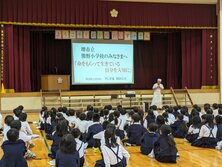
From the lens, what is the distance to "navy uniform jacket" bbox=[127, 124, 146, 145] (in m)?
→ 6.75

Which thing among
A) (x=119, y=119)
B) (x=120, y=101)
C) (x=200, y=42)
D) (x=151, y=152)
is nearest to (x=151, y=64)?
(x=200, y=42)

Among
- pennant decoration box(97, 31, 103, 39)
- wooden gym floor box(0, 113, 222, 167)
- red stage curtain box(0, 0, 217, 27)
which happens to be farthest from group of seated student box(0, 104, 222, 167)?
pennant decoration box(97, 31, 103, 39)

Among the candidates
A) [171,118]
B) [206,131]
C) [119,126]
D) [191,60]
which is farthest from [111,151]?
[191,60]

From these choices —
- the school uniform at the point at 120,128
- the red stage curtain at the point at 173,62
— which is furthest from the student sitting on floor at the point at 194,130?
the red stage curtain at the point at 173,62

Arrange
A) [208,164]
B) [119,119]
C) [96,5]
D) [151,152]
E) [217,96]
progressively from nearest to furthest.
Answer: [208,164] < [151,152] < [119,119] < [96,5] < [217,96]

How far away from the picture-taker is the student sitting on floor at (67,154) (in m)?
3.82

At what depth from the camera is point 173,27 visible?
574 inches

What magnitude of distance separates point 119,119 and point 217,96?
341 inches

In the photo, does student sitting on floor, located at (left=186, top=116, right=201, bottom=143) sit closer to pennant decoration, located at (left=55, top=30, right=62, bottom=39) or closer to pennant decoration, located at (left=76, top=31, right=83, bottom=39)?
pennant decoration, located at (left=76, top=31, right=83, bottom=39)

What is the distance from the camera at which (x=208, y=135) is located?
6.47 m

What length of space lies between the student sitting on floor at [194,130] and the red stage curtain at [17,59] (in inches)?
312

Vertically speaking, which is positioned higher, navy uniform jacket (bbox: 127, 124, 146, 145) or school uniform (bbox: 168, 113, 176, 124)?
school uniform (bbox: 168, 113, 176, 124)

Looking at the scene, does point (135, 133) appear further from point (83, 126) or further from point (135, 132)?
point (83, 126)

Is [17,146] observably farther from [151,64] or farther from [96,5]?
[151,64]
